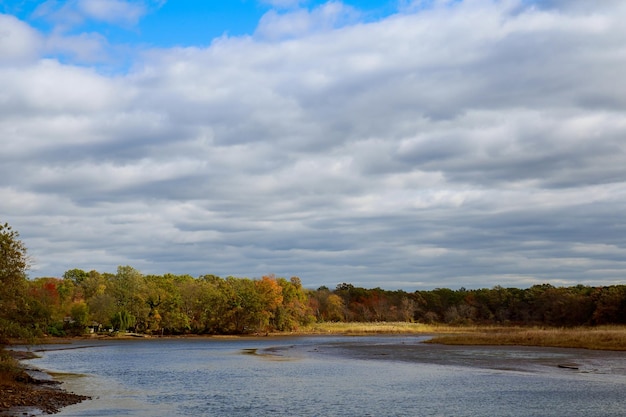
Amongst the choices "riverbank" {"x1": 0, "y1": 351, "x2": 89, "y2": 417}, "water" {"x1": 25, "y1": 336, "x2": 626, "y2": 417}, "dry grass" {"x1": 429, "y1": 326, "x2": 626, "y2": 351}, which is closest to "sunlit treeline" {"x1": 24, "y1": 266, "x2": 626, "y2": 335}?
"dry grass" {"x1": 429, "y1": 326, "x2": 626, "y2": 351}

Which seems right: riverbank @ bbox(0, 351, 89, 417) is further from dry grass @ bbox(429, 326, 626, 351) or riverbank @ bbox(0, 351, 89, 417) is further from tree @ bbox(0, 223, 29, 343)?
dry grass @ bbox(429, 326, 626, 351)

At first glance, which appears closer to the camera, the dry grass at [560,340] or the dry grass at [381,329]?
the dry grass at [560,340]

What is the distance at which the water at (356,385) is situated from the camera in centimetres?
3416

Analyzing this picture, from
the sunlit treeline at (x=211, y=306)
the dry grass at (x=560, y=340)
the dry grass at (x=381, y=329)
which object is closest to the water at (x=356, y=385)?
the dry grass at (x=560, y=340)

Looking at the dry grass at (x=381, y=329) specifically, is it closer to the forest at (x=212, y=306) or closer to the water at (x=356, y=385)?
the forest at (x=212, y=306)

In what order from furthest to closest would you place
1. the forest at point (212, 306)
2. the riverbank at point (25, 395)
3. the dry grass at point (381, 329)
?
the dry grass at point (381, 329) < the forest at point (212, 306) < the riverbank at point (25, 395)

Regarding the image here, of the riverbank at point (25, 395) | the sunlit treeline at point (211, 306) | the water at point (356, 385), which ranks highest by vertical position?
the sunlit treeline at point (211, 306)

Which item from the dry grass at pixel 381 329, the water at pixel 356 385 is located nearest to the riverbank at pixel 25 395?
the water at pixel 356 385

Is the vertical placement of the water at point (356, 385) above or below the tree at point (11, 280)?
below

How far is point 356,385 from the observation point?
45.7 meters

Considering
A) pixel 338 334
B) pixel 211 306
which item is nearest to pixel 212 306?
pixel 211 306

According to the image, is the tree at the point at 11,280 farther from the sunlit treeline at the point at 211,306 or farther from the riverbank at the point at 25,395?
the sunlit treeline at the point at 211,306

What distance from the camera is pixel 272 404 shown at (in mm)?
36500

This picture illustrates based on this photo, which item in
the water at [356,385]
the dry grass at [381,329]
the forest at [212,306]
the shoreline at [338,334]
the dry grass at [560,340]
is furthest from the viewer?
the dry grass at [381,329]
